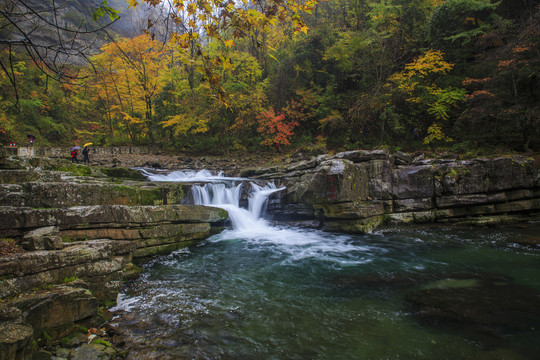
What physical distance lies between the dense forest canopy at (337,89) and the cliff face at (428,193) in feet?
13.2

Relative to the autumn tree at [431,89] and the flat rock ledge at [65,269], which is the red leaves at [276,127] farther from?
the flat rock ledge at [65,269]

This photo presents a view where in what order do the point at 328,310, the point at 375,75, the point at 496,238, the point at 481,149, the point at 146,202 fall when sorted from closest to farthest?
the point at 328,310 → the point at 146,202 → the point at 496,238 → the point at 481,149 → the point at 375,75

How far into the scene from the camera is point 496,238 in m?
9.07

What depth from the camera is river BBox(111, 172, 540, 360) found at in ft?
12.2

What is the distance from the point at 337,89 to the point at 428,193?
45.0 feet

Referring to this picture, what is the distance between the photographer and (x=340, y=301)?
201 inches

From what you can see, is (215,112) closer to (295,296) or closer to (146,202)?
(146,202)

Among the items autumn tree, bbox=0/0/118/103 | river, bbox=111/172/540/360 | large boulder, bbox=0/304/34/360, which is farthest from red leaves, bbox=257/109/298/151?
large boulder, bbox=0/304/34/360

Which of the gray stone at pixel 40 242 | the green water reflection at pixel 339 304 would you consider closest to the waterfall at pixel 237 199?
the green water reflection at pixel 339 304

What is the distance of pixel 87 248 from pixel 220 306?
8.66ft

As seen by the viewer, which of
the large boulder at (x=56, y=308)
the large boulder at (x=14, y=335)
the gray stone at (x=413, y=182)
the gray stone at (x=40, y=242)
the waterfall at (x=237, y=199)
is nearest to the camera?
the large boulder at (x=14, y=335)

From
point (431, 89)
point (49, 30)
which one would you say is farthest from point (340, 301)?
point (431, 89)

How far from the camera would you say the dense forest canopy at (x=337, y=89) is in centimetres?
1441

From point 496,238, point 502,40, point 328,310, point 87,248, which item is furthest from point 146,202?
point 502,40
